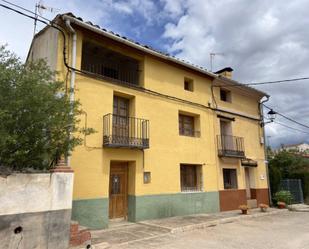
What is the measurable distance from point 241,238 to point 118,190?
4.88 metres

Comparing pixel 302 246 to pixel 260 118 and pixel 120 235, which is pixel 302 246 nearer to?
pixel 120 235

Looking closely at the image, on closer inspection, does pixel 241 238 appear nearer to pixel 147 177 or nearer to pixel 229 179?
pixel 147 177

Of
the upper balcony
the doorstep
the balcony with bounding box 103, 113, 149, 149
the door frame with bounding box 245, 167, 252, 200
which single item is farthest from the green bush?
the upper balcony

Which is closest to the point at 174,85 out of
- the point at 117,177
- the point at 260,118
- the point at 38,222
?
the point at 117,177

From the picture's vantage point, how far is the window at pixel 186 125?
14.1 m

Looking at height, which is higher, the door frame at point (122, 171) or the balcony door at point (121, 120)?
the balcony door at point (121, 120)

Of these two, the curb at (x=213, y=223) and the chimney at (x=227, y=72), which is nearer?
the curb at (x=213, y=223)

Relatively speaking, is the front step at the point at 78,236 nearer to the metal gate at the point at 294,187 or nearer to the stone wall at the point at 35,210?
the stone wall at the point at 35,210

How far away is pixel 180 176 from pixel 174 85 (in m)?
4.28

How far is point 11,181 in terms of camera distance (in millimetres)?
6137

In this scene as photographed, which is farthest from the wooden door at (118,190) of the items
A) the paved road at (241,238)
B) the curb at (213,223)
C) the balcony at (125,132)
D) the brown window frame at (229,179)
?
the brown window frame at (229,179)

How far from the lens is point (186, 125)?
14.4 metres

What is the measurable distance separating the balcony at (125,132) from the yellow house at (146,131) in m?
0.04

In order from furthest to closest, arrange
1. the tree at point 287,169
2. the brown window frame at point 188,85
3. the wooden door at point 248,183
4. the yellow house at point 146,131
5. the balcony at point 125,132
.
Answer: the tree at point 287,169, the wooden door at point 248,183, the brown window frame at point 188,85, the balcony at point 125,132, the yellow house at point 146,131
